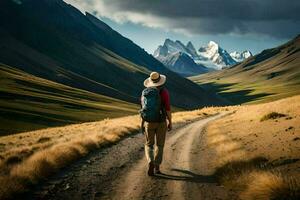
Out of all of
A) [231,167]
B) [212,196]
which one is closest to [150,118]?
[231,167]

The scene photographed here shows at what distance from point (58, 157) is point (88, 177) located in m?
2.86

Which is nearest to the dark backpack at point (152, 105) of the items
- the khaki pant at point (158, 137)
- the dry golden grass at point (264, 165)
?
the khaki pant at point (158, 137)

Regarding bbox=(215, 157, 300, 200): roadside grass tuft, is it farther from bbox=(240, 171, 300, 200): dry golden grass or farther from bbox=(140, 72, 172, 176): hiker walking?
bbox=(140, 72, 172, 176): hiker walking

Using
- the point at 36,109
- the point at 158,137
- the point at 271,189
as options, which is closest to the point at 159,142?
the point at 158,137

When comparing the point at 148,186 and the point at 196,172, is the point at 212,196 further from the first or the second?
the point at 196,172

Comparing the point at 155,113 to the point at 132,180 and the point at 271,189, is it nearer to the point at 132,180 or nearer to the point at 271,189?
the point at 132,180

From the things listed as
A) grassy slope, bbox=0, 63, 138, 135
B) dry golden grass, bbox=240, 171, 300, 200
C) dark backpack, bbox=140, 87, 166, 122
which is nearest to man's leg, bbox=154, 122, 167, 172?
dark backpack, bbox=140, 87, 166, 122

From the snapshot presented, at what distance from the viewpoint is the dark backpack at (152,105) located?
1323 cm

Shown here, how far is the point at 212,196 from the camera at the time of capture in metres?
10.2

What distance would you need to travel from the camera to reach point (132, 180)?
12.3 meters

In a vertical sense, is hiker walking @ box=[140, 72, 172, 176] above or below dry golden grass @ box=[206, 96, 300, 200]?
above

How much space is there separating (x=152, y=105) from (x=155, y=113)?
30 cm

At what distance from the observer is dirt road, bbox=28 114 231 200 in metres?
10.5

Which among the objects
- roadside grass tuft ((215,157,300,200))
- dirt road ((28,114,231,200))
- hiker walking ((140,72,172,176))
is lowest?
dirt road ((28,114,231,200))
